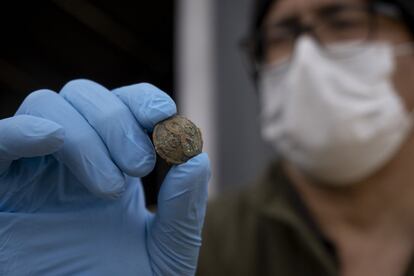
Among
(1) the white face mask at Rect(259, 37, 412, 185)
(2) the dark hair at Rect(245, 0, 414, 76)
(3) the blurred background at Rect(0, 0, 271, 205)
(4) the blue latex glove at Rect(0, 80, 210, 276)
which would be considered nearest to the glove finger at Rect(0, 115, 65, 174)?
(4) the blue latex glove at Rect(0, 80, 210, 276)

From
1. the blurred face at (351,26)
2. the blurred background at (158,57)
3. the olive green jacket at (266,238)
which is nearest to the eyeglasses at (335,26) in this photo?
the blurred face at (351,26)

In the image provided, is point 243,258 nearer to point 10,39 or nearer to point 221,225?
point 221,225

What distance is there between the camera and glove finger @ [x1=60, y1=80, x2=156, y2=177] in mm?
730

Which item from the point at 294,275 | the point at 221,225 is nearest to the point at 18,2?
the point at 221,225

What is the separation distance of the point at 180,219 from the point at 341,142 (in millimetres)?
712

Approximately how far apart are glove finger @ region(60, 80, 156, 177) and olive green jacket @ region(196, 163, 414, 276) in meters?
0.74

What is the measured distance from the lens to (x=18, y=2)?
302cm

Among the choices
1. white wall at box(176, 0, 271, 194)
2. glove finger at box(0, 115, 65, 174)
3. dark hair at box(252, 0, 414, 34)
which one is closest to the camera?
glove finger at box(0, 115, 65, 174)

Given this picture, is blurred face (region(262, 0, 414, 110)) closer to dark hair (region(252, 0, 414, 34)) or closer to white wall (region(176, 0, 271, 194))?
dark hair (region(252, 0, 414, 34))

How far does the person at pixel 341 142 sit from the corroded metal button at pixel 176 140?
0.71m

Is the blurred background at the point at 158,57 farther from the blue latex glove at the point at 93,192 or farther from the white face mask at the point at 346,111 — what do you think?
the blue latex glove at the point at 93,192

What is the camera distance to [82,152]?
0.72 metres

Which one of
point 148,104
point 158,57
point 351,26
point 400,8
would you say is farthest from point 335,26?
point 158,57

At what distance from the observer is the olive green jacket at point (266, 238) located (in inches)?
53.6
